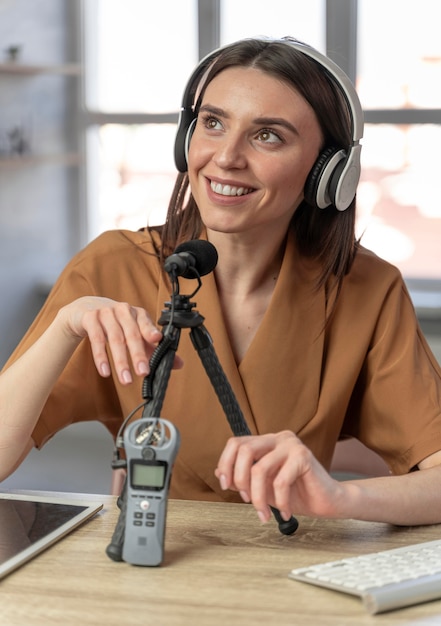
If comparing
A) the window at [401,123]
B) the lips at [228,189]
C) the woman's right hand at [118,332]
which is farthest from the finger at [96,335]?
the window at [401,123]

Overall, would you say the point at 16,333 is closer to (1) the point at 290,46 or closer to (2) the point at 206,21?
(2) the point at 206,21

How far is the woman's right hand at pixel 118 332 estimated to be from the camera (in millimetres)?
1170

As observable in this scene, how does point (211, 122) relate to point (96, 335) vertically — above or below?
above

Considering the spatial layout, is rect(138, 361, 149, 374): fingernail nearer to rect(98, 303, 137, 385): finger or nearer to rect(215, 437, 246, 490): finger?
rect(98, 303, 137, 385): finger

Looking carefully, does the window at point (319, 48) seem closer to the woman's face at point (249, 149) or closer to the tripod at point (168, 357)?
the woman's face at point (249, 149)

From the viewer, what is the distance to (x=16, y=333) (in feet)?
14.3

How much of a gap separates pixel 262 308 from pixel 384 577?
68cm

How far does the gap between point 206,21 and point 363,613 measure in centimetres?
354

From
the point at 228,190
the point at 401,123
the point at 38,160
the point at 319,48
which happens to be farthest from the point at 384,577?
the point at 38,160

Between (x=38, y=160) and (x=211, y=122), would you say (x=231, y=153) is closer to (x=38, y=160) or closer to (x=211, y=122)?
(x=211, y=122)

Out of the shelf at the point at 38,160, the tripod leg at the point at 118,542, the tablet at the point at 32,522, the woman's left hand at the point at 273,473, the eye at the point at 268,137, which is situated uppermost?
the eye at the point at 268,137

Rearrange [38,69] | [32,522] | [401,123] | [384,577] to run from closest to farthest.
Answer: [384,577] < [32,522] < [401,123] < [38,69]

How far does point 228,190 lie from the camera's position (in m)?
1.49

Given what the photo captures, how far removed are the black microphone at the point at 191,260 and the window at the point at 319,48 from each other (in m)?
2.67
